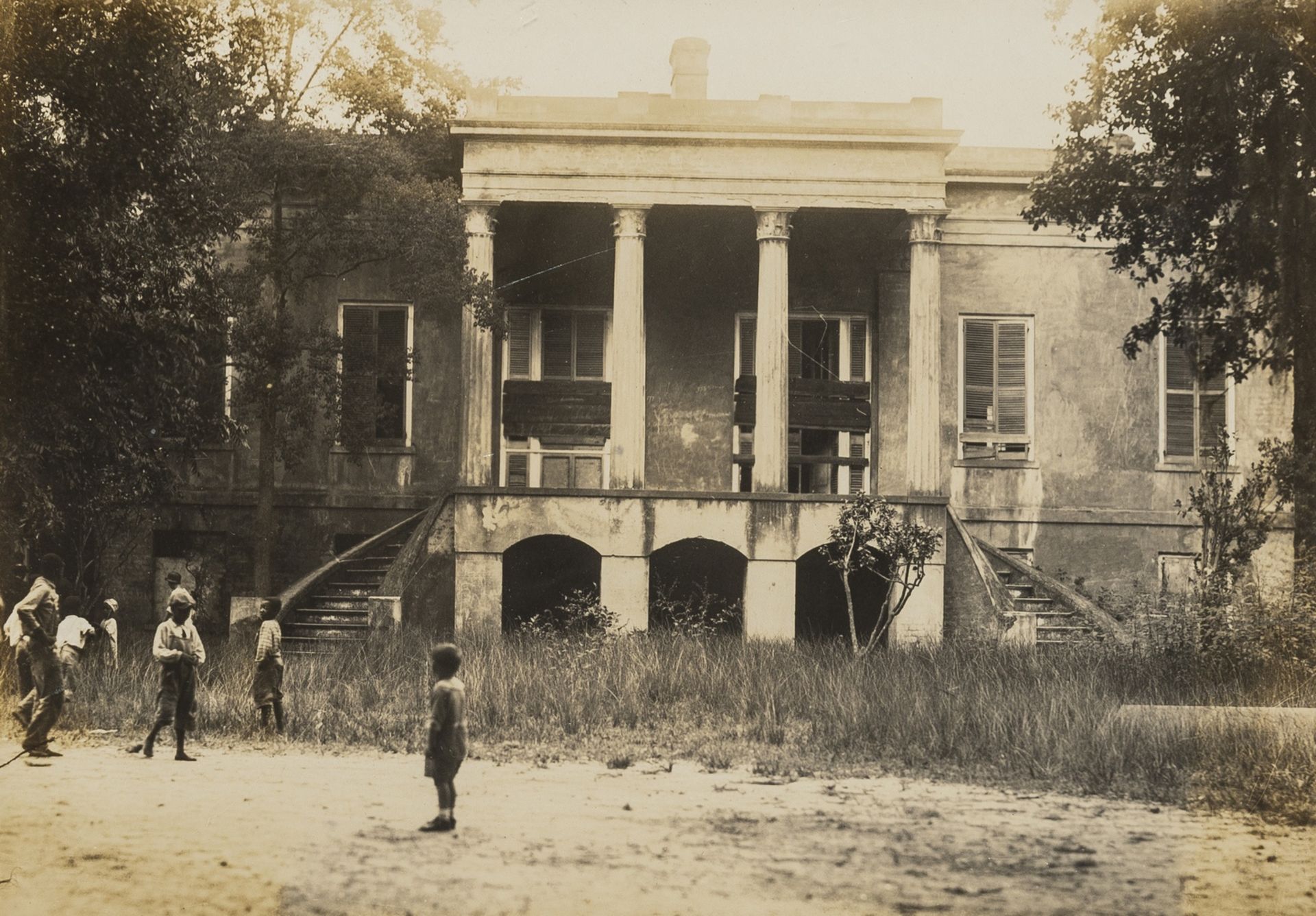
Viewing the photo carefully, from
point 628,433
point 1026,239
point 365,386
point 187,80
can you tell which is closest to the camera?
point 187,80

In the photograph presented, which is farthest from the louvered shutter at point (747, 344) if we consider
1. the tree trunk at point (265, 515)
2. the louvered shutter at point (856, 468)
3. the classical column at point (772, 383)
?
the tree trunk at point (265, 515)

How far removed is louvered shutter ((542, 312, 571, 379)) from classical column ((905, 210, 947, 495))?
218 inches

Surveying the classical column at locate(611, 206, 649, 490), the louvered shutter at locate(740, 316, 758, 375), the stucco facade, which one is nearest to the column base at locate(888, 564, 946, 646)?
the stucco facade

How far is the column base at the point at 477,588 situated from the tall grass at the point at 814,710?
2259mm

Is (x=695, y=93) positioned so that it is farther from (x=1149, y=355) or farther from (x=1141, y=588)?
(x=1141, y=588)

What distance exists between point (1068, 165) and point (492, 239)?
7.75 m

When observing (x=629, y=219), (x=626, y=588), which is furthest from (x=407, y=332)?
(x=626, y=588)

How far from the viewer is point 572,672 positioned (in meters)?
13.3

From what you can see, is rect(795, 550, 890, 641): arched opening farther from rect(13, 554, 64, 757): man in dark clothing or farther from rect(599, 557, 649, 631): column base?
rect(13, 554, 64, 757): man in dark clothing

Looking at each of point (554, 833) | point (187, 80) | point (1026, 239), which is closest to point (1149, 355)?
point (1026, 239)

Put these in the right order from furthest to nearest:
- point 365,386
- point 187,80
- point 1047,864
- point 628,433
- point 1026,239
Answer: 1. point 1026,239
2. point 365,386
3. point 628,433
4. point 187,80
5. point 1047,864

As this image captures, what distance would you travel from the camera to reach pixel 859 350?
68.7 ft

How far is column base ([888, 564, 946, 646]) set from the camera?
1744cm

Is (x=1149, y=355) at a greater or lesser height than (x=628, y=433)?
greater
